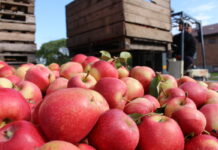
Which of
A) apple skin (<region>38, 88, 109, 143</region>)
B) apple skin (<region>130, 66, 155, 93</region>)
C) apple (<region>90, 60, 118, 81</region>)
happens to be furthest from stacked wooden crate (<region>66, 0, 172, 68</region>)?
apple skin (<region>38, 88, 109, 143</region>)

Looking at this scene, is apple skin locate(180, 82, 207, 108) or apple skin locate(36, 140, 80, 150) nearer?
apple skin locate(36, 140, 80, 150)

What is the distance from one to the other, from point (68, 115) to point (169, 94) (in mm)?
827

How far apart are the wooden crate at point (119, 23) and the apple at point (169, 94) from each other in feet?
9.93

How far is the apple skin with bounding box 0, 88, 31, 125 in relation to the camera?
0.89 metres

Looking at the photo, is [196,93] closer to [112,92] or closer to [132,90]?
[132,90]

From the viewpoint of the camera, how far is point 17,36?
436 cm

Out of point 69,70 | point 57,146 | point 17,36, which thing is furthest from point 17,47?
point 57,146

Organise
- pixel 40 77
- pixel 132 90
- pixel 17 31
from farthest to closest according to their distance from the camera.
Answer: pixel 17 31, pixel 40 77, pixel 132 90

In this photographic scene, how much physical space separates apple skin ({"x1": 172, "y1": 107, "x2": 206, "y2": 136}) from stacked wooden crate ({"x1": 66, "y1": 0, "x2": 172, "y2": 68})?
11.3ft

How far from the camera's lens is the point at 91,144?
83 cm

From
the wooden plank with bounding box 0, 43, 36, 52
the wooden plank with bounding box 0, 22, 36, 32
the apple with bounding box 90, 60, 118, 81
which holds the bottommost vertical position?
the apple with bounding box 90, 60, 118, 81

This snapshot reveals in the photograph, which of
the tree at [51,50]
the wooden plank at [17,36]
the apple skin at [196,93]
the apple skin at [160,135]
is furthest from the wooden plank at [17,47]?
the tree at [51,50]

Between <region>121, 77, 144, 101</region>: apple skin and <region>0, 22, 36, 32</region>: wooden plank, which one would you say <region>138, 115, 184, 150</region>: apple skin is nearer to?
<region>121, 77, 144, 101</region>: apple skin

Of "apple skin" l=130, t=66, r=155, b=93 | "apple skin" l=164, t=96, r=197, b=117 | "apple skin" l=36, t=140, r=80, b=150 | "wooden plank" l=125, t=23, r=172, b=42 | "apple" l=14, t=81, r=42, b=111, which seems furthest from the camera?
"wooden plank" l=125, t=23, r=172, b=42
